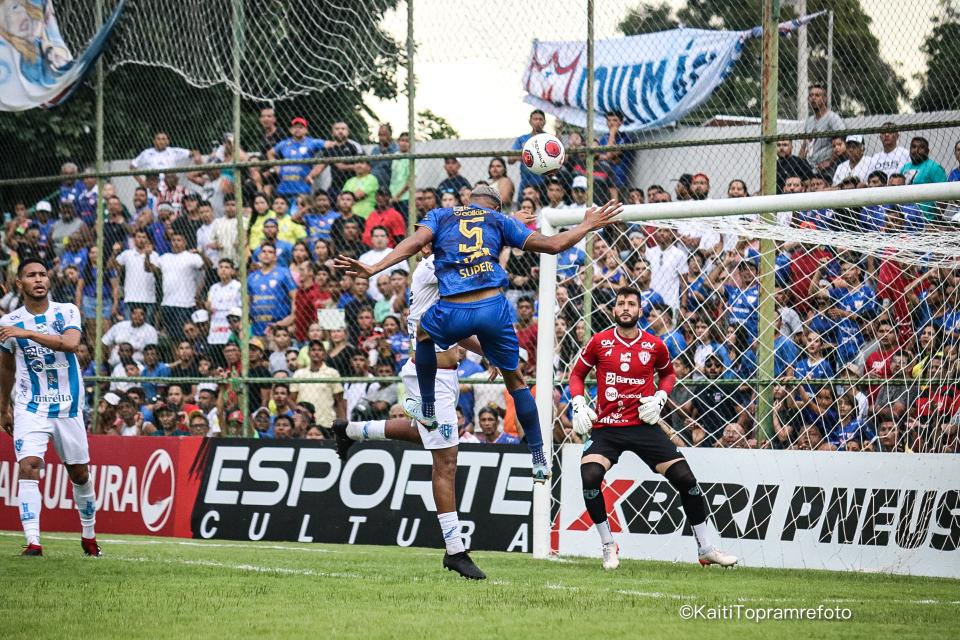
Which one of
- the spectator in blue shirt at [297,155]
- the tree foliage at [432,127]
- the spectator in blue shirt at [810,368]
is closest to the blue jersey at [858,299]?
the spectator in blue shirt at [810,368]

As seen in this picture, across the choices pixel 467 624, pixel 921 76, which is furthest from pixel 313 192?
pixel 467 624

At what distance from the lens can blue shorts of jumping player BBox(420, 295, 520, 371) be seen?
8.71 meters

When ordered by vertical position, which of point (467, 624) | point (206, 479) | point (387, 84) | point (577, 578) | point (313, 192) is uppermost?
point (387, 84)

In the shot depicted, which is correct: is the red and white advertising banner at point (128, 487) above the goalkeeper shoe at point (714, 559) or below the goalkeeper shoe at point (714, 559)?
below

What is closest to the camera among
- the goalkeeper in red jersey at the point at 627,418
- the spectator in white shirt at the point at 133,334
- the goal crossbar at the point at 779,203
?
the goal crossbar at the point at 779,203

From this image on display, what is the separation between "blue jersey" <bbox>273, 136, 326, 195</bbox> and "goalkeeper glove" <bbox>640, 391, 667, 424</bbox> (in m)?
7.02

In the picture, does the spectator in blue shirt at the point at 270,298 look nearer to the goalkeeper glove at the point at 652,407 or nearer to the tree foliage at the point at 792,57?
the tree foliage at the point at 792,57

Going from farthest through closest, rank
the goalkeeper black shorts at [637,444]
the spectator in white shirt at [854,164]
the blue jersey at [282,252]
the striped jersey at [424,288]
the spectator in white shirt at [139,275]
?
1. the spectator in white shirt at [139,275]
2. the blue jersey at [282,252]
3. the spectator in white shirt at [854,164]
4. the striped jersey at [424,288]
5. the goalkeeper black shorts at [637,444]

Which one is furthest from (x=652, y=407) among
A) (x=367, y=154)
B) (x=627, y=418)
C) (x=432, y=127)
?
(x=367, y=154)

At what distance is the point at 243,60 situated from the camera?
15.8 meters

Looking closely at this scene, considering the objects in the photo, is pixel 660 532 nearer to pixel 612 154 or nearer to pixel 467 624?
pixel 612 154

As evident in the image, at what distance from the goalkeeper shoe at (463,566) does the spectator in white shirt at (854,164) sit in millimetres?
6120

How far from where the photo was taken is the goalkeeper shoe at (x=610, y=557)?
10.0m

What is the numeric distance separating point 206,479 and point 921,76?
932 centimetres
